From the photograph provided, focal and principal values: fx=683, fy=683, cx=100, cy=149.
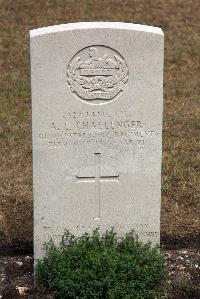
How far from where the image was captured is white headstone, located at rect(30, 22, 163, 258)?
16.0 ft

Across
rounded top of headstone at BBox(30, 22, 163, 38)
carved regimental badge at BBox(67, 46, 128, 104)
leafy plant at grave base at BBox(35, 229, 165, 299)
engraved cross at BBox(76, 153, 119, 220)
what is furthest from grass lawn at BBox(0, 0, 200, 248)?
rounded top of headstone at BBox(30, 22, 163, 38)

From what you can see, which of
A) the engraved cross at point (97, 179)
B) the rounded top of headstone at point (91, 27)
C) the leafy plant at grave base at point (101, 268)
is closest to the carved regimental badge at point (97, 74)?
the rounded top of headstone at point (91, 27)

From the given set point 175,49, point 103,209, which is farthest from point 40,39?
point 175,49

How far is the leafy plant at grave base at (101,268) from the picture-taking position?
4922 millimetres

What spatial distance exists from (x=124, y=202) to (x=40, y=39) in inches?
55.4

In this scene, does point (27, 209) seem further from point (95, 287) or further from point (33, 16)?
point (33, 16)

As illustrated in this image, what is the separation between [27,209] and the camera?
6805 mm

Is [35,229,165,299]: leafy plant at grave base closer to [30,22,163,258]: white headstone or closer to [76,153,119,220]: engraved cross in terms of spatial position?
[30,22,163,258]: white headstone

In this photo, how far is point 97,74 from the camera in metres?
4.97

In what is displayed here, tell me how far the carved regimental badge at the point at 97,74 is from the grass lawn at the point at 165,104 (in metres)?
1.79

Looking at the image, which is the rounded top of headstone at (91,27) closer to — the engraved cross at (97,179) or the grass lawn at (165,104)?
the engraved cross at (97,179)

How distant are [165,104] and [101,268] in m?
6.57

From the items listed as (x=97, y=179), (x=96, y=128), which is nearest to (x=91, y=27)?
(x=96, y=128)

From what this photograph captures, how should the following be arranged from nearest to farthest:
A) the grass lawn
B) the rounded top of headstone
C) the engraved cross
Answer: the rounded top of headstone, the engraved cross, the grass lawn
